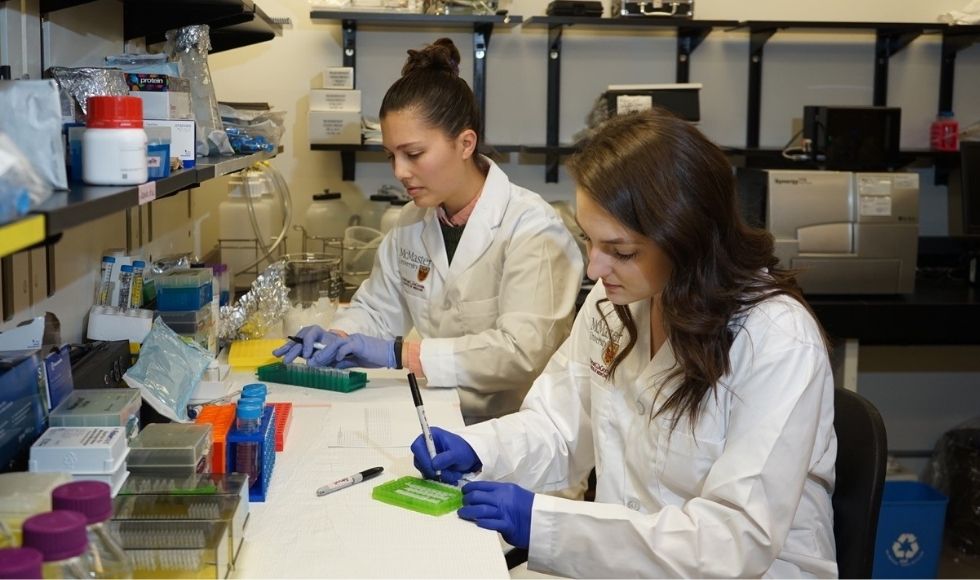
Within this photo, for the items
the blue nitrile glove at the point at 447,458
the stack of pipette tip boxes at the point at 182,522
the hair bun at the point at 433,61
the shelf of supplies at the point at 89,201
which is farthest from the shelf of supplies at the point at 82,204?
the hair bun at the point at 433,61

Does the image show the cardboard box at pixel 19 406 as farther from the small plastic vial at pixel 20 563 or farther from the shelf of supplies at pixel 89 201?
the small plastic vial at pixel 20 563

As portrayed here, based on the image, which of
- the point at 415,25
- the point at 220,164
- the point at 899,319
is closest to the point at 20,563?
the point at 220,164

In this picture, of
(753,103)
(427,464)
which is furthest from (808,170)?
(427,464)

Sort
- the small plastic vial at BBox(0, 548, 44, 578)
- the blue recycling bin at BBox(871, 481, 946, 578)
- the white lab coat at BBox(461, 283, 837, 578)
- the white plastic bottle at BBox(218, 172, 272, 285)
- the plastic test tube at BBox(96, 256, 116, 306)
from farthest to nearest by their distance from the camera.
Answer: the white plastic bottle at BBox(218, 172, 272, 285) → the blue recycling bin at BBox(871, 481, 946, 578) → the plastic test tube at BBox(96, 256, 116, 306) → the white lab coat at BBox(461, 283, 837, 578) → the small plastic vial at BBox(0, 548, 44, 578)

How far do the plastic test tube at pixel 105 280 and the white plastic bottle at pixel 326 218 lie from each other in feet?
5.16

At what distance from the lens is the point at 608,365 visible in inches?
71.4

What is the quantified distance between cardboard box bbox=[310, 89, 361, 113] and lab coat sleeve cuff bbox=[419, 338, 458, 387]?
1498 mm

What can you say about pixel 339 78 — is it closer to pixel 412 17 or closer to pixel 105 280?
pixel 412 17

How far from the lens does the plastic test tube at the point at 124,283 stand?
7.13 feet

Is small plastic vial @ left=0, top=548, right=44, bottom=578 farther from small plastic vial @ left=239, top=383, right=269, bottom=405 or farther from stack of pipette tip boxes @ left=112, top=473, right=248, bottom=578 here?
small plastic vial @ left=239, top=383, right=269, bottom=405

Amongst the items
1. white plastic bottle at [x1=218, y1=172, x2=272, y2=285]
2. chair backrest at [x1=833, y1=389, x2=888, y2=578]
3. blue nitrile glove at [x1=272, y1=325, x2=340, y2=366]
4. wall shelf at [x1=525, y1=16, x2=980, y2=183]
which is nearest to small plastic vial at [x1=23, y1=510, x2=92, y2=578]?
chair backrest at [x1=833, y1=389, x2=888, y2=578]

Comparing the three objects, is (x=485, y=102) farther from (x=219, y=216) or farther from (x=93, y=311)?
(x=93, y=311)

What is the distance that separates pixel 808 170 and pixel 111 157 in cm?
263

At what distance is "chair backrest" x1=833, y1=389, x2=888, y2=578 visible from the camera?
1.54 metres
